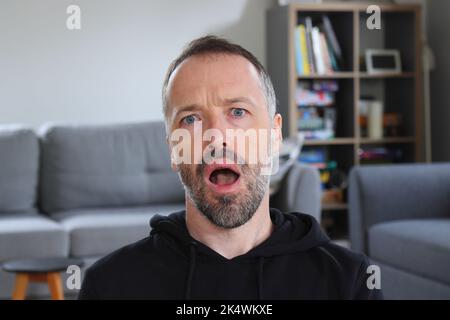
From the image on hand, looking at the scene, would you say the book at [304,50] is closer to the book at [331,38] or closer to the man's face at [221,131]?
the book at [331,38]

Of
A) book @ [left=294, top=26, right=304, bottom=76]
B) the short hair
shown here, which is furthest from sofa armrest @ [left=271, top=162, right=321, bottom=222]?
the short hair

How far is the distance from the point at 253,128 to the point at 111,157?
8.22 feet

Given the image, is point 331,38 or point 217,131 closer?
point 217,131

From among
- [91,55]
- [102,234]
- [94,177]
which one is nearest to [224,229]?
[102,234]

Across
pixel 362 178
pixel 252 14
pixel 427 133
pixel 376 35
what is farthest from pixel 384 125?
pixel 362 178

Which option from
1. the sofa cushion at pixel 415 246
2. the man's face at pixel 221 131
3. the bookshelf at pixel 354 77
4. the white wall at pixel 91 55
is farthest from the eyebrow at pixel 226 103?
the bookshelf at pixel 354 77

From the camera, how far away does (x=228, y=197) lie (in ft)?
2.23

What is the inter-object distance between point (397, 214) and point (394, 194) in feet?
0.26

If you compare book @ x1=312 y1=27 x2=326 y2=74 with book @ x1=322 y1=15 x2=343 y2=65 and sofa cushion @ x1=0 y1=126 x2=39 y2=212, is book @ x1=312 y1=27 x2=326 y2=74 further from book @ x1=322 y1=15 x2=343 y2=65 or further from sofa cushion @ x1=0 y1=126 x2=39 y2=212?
sofa cushion @ x1=0 y1=126 x2=39 y2=212

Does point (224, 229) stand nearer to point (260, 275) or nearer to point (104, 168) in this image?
point (260, 275)

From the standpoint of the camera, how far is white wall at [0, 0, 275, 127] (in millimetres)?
3592

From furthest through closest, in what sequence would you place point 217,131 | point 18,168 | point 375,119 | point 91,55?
point 375,119 → point 91,55 → point 18,168 → point 217,131

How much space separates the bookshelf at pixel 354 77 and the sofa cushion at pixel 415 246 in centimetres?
119

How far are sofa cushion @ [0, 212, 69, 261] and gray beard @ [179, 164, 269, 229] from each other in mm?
2104
